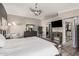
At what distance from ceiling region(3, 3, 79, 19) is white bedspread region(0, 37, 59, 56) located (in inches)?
19.8

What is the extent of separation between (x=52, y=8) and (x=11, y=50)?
110 centimetres

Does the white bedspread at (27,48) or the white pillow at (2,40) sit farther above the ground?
the white pillow at (2,40)

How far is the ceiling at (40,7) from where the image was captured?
1706 millimetres

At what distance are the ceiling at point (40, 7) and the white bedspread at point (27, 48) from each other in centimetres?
50

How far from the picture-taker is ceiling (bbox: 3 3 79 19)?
1.71m

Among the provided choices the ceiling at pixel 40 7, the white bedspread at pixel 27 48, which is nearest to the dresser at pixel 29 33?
the white bedspread at pixel 27 48

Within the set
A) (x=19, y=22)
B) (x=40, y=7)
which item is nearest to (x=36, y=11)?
(x=40, y=7)

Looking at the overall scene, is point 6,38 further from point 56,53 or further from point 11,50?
point 56,53

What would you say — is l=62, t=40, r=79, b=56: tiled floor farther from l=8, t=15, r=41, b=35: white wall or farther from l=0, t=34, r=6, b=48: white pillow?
l=0, t=34, r=6, b=48: white pillow

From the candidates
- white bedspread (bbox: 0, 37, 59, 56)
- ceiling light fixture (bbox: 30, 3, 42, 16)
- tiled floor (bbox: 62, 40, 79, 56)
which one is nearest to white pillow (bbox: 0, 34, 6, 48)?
white bedspread (bbox: 0, 37, 59, 56)

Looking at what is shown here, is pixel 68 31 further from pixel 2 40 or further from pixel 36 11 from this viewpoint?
pixel 2 40

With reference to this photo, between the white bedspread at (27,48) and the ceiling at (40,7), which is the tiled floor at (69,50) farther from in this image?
the ceiling at (40,7)

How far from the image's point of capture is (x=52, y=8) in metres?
1.81

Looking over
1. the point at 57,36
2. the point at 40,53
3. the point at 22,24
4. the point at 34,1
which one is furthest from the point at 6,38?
the point at 57,36
